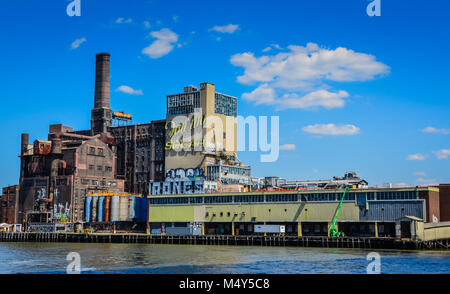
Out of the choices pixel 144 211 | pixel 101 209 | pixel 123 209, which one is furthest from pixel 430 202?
pixel 101 209

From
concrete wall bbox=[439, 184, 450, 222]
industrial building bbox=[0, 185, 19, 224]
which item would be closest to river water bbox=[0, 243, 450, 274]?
concrete wall bbox=[439, 184, 450, 222]

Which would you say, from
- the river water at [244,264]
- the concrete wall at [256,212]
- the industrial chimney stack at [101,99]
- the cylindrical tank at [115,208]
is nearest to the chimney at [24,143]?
the industrial chimney stack at [101,99]

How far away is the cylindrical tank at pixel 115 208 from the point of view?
151500mm

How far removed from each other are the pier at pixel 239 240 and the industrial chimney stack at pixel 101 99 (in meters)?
51.9

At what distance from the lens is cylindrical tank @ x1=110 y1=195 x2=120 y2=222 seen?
152 m

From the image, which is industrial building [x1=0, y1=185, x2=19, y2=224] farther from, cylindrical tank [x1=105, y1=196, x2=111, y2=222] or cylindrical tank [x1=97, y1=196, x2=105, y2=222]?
cylindrical tank [x1=105, y1=196, x2=111, y2=222]

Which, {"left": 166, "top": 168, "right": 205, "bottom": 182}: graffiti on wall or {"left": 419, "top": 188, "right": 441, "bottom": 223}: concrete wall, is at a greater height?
{"left": 166, "top": 168, "right": 205, "bottom": 182}: graffiti on wall

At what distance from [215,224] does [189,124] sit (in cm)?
4522

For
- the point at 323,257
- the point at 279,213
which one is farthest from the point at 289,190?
the point at 323,257

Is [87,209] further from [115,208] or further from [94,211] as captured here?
[115,208]
